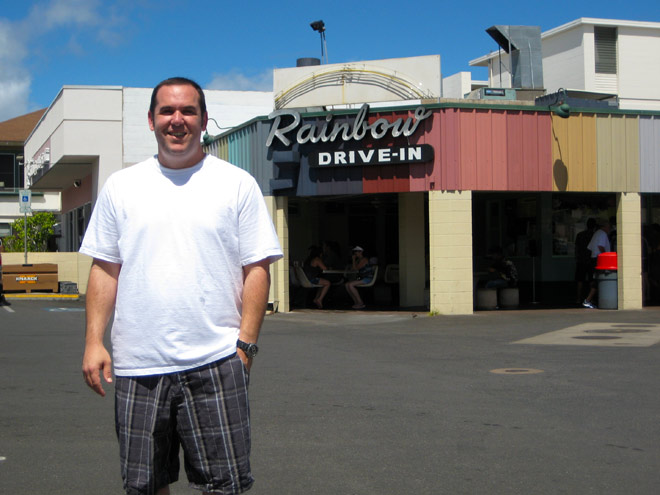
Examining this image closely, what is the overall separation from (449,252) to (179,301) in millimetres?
14362

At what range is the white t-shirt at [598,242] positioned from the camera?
62.3 ft

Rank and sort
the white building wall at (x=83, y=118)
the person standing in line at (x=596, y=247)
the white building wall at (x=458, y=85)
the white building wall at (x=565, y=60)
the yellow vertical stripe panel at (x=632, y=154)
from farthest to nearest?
the white building wall at (x=458, y=85) < the white building wall at (x=565, y=60) < the white building wall at (x=83, y=118) < the person standing in line at (x=596, y=247) < the yellow vertical stripe panel at (x=632, y=154)

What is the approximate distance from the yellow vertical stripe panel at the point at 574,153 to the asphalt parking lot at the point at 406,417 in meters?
5.64

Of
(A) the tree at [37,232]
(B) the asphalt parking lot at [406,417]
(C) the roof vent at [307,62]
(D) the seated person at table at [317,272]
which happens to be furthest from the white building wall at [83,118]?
(B) the asphalt parking lot at [406,417]

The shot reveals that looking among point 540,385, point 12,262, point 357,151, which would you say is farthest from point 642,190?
point 12,262

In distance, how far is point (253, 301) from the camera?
3438mm

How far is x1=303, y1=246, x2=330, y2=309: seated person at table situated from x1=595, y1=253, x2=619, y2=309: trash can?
5.90m

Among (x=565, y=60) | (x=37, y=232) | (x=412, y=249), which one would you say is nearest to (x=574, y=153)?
(x=412, y=249)

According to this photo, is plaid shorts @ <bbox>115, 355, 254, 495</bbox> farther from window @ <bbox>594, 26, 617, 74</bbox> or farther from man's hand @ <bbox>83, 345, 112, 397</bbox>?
window @ <bbox>594, 26, 617, 74</bbox>

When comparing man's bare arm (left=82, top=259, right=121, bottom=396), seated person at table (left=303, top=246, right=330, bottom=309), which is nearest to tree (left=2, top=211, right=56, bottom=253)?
seated person at table (left=303, top=246, right=330, bottom=309)

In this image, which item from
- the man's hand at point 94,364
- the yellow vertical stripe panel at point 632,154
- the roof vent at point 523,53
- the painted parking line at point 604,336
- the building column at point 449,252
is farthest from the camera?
the roof vent at point 523,53

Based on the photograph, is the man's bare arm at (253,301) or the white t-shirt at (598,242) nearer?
the man's bare arm at (253,301)

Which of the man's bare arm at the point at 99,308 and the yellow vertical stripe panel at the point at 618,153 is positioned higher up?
the yellow vertical stripe panel at the point at 618,153

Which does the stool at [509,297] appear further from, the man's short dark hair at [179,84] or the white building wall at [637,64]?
the white building wall at [637,64]
